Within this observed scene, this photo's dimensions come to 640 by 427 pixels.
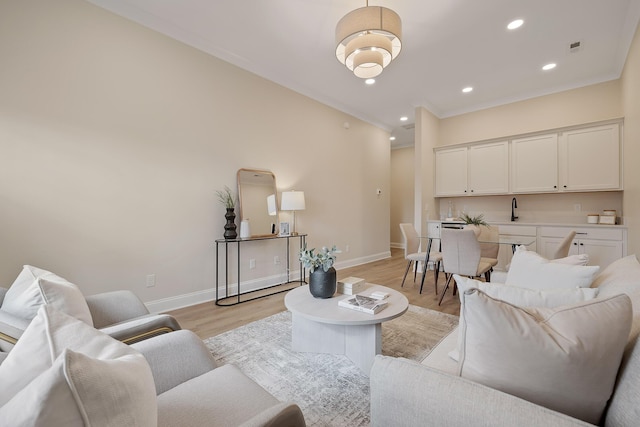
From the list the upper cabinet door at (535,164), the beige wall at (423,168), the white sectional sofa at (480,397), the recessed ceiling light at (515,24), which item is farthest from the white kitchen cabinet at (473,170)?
the white sectional sofa at (480,397)

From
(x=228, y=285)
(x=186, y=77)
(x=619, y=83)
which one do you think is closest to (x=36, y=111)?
(x=186, y=77)

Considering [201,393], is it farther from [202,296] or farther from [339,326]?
[202,296]

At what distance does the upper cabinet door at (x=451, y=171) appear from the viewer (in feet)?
16.4

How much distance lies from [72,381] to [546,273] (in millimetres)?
1917

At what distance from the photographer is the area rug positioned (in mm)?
1518

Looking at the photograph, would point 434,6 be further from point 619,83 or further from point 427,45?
point 619,83

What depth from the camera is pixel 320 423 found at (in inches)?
55.2

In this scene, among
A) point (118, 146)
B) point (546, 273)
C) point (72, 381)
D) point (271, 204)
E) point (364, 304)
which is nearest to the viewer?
point (72, 381)

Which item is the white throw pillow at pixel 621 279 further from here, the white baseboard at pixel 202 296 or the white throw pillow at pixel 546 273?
the white baseboard at pixel 202 296

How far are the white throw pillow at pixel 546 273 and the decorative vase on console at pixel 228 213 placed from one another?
2760 millimetres

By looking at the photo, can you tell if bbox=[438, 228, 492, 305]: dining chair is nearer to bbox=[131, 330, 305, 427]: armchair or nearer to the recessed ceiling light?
the recessed ceiling light

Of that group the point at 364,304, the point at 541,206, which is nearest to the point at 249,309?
the point at 364,304

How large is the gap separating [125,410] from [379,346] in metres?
1.60

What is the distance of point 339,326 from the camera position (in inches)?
78.9
